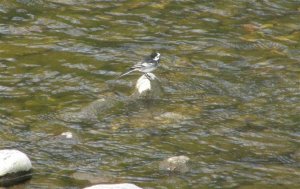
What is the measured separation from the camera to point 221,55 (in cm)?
1555

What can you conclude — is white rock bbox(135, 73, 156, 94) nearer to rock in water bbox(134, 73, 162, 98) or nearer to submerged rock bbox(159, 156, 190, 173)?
rock in water bbox(134, 73, 162, 98)

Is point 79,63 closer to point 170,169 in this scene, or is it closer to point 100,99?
point 100,99

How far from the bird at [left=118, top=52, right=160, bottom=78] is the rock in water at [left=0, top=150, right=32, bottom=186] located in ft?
12.3

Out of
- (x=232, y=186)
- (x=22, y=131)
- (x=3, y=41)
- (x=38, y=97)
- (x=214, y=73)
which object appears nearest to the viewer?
(x=232, y=186)

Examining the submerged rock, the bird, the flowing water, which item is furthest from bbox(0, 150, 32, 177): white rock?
the bird

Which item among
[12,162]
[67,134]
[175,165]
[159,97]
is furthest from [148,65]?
[12,162]

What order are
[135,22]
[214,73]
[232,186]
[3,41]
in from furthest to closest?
1. [135,22]
2. [3,41]
3. [214,73]
4. [232,186]

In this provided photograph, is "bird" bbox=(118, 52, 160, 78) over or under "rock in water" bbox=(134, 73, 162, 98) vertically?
over

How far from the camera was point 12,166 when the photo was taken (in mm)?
10469

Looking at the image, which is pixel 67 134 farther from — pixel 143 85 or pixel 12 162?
pixel 143 85

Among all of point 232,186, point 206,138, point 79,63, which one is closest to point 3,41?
point 79,63

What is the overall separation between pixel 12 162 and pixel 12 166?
0.07m

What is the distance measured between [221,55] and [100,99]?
2960mm

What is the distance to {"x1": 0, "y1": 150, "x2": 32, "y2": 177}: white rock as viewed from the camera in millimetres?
10461
